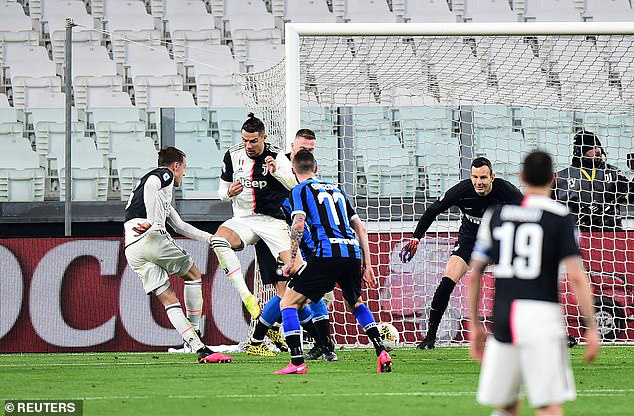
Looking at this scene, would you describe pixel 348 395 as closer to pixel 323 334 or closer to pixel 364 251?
pixel 364 251

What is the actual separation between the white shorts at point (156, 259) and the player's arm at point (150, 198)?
0.25m

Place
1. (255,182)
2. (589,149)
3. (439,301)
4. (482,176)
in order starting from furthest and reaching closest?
1. (589,149)
2. (439,301)
3. (255,182)
4. (482,176)

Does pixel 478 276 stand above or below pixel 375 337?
above

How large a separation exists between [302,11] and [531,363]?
1463 cm

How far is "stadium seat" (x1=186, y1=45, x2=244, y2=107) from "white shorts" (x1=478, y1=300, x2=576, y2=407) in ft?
39.5

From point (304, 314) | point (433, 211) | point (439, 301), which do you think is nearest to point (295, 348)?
point (304, 314)

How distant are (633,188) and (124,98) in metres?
7.98

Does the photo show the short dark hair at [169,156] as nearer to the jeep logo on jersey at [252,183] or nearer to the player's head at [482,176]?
the jeep logo on jersey at [252,183]

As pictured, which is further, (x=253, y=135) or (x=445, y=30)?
(x=445, y=30)

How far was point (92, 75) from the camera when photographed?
1658cm

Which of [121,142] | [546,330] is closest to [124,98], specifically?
[121,142]

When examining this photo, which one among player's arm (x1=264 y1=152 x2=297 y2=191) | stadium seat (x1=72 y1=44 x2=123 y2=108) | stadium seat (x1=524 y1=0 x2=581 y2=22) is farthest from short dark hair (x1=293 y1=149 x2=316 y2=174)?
stadium seat (x1=524 y1=0 x2=581 y2=22)

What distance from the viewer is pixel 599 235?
10.9 m

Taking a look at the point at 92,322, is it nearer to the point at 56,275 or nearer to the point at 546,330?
the point at 56,275
